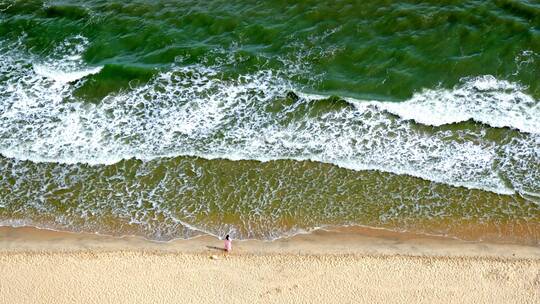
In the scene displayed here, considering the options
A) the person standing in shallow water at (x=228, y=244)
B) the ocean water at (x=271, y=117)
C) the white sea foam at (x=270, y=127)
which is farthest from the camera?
the white sea foam at (x=270, y=127)

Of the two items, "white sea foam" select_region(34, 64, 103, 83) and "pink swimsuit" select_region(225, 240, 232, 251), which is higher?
"white sea foam" select_region(34, 64, 103, 83)

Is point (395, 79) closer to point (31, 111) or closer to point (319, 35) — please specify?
point (319, 35)

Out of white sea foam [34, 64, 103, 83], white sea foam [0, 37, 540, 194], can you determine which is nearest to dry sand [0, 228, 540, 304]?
white sea foam [0, 37, 540, 194]

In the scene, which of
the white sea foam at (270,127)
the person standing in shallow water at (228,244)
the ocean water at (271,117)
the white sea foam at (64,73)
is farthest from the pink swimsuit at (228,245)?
the white sea foam at (64,73)

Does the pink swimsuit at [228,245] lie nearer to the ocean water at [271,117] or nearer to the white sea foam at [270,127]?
the ocean water at [271,117]

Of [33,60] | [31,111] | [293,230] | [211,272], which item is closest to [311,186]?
[293,230]

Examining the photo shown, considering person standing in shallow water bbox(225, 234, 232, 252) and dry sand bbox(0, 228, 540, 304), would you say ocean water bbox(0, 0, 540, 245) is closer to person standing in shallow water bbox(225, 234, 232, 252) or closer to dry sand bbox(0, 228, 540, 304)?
person standing in shallow water bbox(225, 234, 232, 252)
